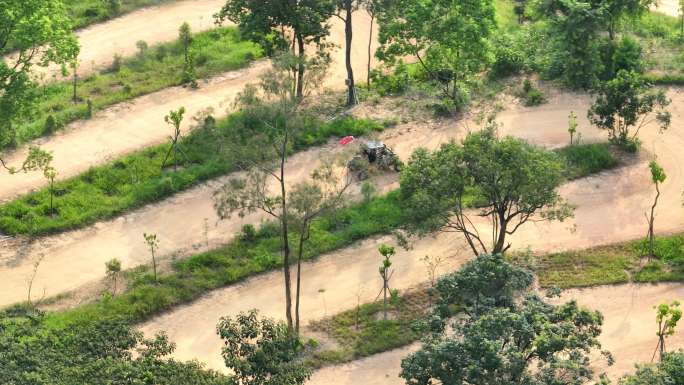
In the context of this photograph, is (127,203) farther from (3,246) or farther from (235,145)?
(235,145)

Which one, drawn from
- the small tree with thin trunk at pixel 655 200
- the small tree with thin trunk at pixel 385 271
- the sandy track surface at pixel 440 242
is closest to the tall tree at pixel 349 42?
the sandy track surface at pixel 440 242

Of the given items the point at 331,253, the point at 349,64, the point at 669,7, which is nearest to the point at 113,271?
the point at 331,253

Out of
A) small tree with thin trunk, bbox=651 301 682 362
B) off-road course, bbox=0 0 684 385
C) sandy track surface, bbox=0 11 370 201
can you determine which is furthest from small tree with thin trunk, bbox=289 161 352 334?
small tree with thin trunk, bbox=651 301 682 362

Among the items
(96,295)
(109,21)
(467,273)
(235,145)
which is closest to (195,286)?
(96,295)

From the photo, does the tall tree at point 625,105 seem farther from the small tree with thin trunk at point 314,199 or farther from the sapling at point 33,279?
the sapling at point 33,279

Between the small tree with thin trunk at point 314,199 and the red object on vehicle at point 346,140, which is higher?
the small tree with thin trunk at point 314,199

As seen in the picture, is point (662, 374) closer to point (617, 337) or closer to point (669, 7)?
point (617, 337)

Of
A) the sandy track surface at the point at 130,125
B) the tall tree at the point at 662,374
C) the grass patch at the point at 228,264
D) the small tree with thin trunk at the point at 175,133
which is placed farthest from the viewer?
the sandy track surface at the point at 130,125

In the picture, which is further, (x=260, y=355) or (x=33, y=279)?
(x=33, y=279)
